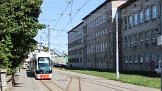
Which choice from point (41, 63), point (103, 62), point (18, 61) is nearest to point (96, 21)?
point (103, 62)

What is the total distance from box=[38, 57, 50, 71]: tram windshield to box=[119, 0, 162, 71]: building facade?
1579cm

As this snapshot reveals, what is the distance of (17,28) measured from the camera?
2377cm

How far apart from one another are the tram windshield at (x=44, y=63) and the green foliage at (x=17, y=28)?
18.2 metres

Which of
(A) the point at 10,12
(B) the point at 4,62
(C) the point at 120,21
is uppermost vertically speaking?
(C) the point at 120,21

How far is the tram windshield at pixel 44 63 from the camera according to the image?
46125 mm

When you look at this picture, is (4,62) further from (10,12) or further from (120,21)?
(120,21)

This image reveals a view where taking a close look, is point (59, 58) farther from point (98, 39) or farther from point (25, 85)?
point (25, 85)

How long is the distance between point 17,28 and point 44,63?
22.8 meters

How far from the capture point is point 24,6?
2419cm

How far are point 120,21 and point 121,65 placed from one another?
771 centimetres

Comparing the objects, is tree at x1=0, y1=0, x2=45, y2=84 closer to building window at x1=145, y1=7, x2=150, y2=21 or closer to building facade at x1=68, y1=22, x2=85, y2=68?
building window at x1=145, y1=7, x2=150, y2=21

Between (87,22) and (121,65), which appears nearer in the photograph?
(121,65)

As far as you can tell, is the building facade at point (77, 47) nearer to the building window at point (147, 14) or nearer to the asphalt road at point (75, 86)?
the building window at point (147, 14)

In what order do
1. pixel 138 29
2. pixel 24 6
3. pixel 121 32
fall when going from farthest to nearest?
1. pixel 121 32
2. pixel 138 29
3. pixel 24 6
